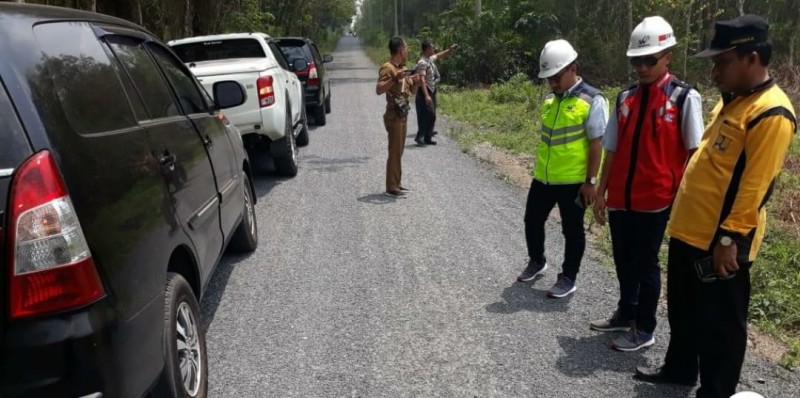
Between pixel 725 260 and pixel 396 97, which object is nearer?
pixel 725 260

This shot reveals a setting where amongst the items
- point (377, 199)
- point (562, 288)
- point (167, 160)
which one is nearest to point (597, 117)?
point (562, 288)

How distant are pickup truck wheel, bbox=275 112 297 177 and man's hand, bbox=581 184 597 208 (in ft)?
14.8

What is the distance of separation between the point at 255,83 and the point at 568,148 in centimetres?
407

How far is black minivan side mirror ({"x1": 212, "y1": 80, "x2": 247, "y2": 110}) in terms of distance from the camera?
4.76m

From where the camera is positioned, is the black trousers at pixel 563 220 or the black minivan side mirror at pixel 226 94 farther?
the black minivan side mirror at pixel 226 94

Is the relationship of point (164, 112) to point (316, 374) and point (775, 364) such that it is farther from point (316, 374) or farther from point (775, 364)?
point (775, 364)

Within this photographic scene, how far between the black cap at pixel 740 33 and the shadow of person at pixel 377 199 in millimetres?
4576

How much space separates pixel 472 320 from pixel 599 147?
1.39 meters

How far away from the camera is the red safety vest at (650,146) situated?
3.25 meters

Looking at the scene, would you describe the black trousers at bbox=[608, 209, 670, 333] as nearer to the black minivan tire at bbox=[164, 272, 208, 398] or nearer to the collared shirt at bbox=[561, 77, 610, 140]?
the collared shirt at bbox=[561, 77, 610, 140]

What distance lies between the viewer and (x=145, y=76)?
334 centimetres

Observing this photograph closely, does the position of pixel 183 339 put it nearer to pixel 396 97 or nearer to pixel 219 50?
pixel 396 97

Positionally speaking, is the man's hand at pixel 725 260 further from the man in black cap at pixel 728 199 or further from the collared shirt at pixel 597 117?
the collared shirt at pixel 597 117

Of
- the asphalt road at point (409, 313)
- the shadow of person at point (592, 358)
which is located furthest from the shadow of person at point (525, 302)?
the shadow of person at point (592, 358)
